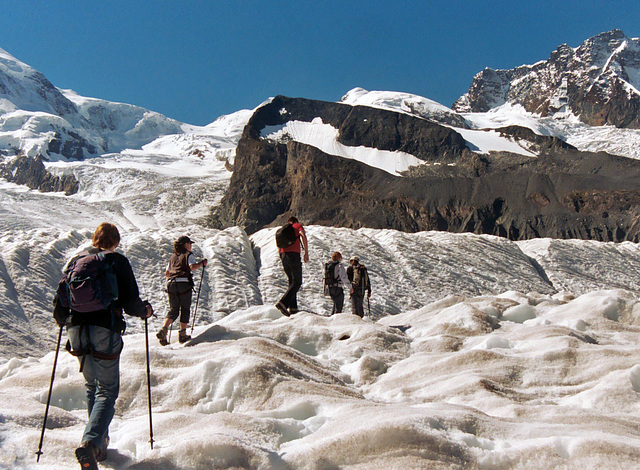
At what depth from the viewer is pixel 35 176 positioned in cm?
13388

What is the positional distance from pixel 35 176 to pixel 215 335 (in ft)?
482

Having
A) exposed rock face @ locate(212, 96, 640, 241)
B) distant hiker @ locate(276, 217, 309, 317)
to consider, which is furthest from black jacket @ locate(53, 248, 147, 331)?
exposed rock face @ locate(212, 96, 640, 241)

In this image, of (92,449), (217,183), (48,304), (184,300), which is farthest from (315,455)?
(217,183)

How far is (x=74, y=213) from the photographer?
85188mm

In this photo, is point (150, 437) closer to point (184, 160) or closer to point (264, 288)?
point (264, 288)

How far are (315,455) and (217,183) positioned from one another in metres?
111

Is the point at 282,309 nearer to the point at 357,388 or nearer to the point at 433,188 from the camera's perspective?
the point at 357,388

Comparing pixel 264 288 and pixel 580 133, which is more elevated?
pixel 580 133

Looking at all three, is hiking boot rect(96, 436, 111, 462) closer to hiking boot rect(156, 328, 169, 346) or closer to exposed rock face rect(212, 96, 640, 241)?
hiking boot rect(156, 328, 169, 346)

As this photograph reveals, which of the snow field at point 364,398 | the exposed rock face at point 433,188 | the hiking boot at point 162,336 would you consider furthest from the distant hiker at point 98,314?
the exposed rock face at point 433,188

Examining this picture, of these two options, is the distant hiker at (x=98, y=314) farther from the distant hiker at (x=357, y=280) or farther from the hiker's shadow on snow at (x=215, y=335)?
the distant hiker at (x=357, y=280)

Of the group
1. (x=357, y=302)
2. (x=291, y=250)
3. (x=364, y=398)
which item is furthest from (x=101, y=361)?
(x=357, y=302)

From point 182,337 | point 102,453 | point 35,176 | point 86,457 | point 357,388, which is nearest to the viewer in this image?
point 86,457

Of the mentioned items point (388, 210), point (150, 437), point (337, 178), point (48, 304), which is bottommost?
point (48, 304)
